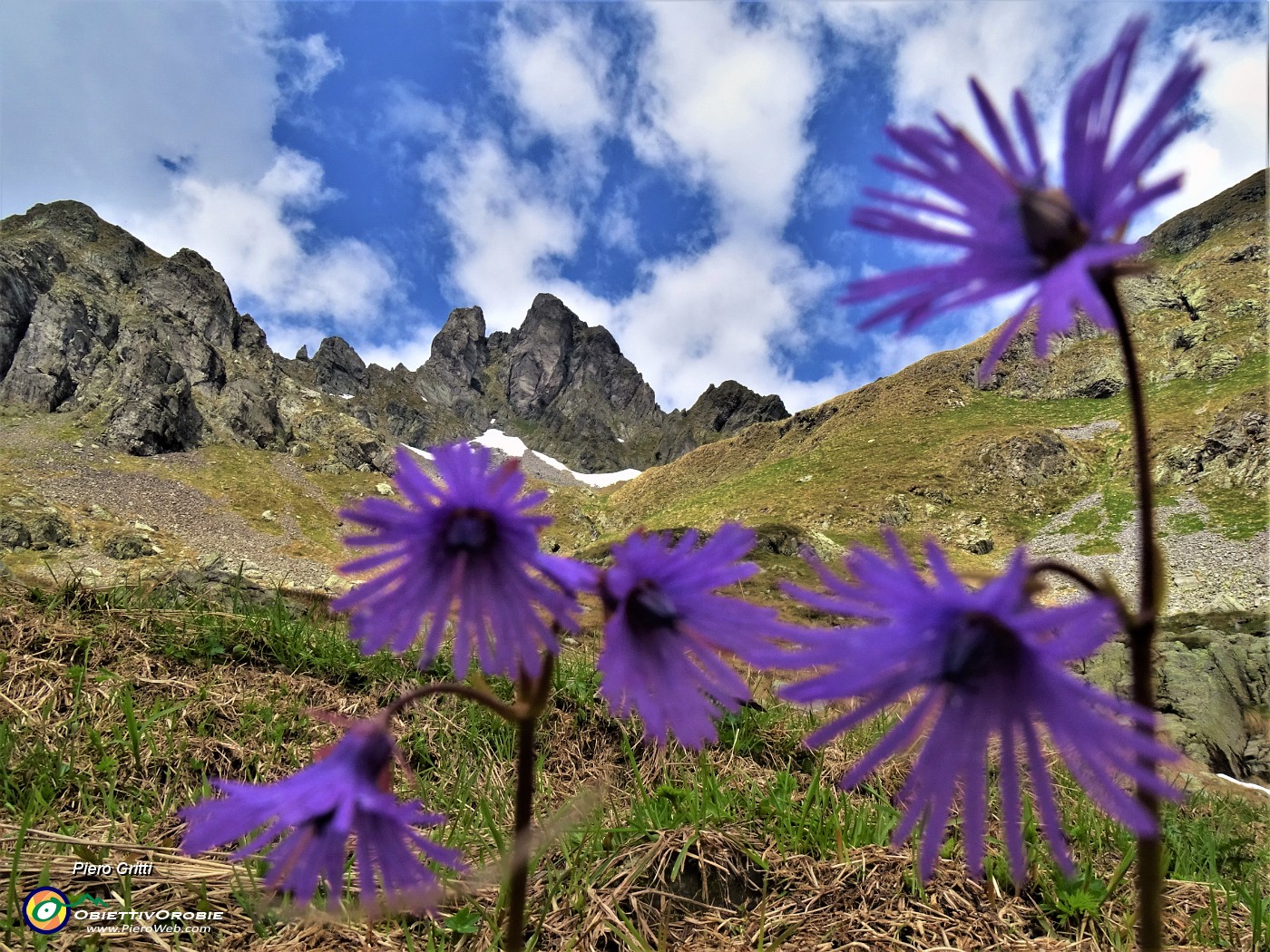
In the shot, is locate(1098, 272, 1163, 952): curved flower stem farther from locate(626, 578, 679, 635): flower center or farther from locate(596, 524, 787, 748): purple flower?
locate(626, 578, 679, 635): flower center

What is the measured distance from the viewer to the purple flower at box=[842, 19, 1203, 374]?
0.72 meters

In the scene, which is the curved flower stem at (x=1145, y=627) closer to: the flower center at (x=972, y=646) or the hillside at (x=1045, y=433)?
the flower center at (x=972, y=646)

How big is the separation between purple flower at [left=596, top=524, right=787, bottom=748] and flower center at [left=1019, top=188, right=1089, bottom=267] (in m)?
0.48

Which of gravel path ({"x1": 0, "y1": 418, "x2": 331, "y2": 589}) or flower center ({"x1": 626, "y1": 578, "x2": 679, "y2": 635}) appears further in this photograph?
gravel path ({"x1": 0, "y1": 418, "x2": 331, "y2": 589})

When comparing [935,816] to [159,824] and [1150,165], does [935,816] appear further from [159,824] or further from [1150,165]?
[159,824]

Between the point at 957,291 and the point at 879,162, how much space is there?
0.61 ft

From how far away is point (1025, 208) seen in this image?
77 cm

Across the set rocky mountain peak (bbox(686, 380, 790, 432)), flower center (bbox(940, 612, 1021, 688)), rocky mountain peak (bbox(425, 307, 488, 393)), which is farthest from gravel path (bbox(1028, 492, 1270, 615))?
rocky mountain peak (bbox(425, 307, 488, 393))

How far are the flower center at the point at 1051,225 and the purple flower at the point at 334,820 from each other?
1.06 metres

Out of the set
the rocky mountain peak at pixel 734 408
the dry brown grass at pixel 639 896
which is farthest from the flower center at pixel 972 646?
the rocky mountain peak at pixel 734 408

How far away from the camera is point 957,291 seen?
31.9 inches

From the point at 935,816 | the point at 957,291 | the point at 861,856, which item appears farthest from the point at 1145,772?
A: the point at 861,856

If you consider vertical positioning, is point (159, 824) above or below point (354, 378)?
below

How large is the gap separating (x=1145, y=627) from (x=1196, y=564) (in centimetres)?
2953
